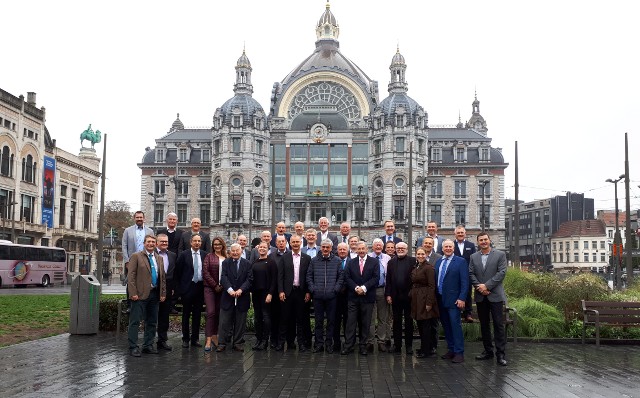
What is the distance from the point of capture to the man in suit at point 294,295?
13.0 m

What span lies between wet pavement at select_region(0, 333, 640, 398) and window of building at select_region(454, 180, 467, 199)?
76.4 metres

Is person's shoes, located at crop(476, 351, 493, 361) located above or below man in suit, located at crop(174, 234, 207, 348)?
below

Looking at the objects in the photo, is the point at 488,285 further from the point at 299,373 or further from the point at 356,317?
the point at 299,373

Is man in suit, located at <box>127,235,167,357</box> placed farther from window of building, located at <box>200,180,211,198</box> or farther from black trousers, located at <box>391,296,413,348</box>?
window of building, located at <box>200,180,211,198</box>

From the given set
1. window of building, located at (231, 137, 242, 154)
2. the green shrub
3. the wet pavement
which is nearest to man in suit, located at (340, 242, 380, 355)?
the wet pavement

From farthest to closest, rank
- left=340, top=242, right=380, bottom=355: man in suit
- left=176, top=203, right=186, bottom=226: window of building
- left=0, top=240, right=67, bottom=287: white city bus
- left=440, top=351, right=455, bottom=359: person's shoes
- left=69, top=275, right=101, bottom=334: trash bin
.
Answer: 1. left=176, top=203, right=186, bottom=226: window of building
2. left=0, top=240, right=67, bottom=287: white city bus
3. left=69, top=275, right=101, bottom=334: trash bin
4. left=340, top=242, right=380, bottom=355: man in suit
5. left=440, top=351, right=455, bottom=359: person's shoes

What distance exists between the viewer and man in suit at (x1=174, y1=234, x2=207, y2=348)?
43.4 ft

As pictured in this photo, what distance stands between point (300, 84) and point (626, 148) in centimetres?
5874

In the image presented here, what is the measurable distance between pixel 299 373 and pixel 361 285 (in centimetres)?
302

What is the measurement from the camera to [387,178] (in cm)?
8294

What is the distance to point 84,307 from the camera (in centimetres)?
1466

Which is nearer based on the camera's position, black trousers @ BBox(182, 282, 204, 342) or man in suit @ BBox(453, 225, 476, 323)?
black trousers @ BBox(182, 282, 204, 342)

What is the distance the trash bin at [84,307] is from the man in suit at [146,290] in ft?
8.62

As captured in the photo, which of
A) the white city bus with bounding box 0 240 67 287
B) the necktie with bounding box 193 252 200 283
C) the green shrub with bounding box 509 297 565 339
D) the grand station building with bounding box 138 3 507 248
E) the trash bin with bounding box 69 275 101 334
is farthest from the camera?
the grand station building with bounding box 138 3 507 248
